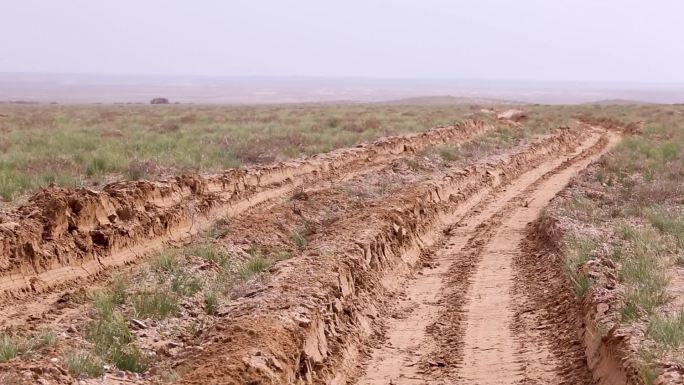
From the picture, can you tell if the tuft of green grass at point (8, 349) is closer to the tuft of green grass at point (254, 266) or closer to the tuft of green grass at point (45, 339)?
the tuft of green grass at point (45, 339)

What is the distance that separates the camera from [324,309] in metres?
8.84

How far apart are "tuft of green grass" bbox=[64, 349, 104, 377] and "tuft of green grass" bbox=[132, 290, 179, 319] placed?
63.5 inches

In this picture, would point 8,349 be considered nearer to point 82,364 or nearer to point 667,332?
point 82,364

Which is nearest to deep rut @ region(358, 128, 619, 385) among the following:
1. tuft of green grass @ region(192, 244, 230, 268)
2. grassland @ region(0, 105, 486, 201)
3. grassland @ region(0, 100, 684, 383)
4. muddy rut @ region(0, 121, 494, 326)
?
grassland @ region(0, 100, 684, 383)

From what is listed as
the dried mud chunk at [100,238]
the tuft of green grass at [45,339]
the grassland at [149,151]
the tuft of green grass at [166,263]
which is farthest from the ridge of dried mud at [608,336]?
the grassland at [149,151]

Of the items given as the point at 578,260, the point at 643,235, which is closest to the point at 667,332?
the point at 578,260

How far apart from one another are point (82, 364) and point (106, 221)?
20.8 ft

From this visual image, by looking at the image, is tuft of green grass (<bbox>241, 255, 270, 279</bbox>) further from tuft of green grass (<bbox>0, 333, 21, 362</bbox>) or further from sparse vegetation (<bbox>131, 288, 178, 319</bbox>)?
tuft of green grass (<bbox>0, 333, 21, 362</bbox>)

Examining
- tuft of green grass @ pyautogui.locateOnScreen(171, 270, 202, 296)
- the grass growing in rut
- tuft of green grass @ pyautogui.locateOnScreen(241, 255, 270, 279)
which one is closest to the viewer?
the grass growing in rut

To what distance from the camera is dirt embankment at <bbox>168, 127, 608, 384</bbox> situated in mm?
7008

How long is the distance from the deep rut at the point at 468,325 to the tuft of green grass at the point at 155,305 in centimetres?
215

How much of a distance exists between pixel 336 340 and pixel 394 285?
2.96m

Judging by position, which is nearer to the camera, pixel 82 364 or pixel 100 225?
pixel 82 364

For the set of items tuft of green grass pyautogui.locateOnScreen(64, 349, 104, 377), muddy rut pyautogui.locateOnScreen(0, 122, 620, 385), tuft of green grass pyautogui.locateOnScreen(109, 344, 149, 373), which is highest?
tuft of green grass pyautogui.locateOnScreen(64, 349, 104, 377)
